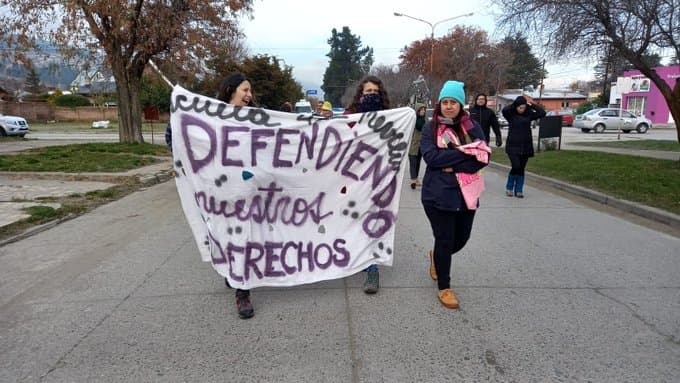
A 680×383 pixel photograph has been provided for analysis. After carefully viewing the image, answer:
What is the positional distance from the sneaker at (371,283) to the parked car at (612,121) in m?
30.3

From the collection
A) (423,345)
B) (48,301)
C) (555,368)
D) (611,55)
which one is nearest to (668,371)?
(555,368)

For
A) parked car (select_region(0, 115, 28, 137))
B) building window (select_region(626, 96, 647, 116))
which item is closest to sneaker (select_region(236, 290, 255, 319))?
parked car (select_region(0, 115, 28, 137))

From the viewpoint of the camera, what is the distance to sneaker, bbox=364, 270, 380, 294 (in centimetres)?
384

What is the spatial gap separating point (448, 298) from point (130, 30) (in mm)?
15157

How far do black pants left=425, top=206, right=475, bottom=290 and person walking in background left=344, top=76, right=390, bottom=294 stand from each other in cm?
54

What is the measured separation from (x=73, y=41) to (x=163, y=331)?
15219 mm

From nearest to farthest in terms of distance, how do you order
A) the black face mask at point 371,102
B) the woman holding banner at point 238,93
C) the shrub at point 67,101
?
1. the woman holding banner at point 238,93
2. the black face mask at point 371,102
3. the shrub at point 67,101

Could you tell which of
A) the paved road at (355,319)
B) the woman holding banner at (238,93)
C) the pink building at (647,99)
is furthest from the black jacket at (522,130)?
the pink building at (647,99)

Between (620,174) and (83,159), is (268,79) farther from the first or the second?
(620,174)

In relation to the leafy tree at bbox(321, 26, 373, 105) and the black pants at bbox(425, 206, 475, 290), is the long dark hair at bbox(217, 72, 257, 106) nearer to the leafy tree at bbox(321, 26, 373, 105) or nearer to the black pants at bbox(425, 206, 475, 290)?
the black pants at bbox(425, 206, 475, 290)

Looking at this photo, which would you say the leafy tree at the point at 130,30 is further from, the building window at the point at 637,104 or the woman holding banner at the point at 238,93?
the building window at the point at 637,104

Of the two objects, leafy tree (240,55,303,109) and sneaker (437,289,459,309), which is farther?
leafy tree (240,55,303,109)

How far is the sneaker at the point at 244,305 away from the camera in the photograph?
11.2ft

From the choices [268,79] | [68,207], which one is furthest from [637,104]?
[68,207]
